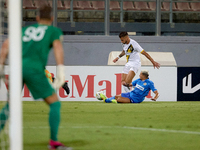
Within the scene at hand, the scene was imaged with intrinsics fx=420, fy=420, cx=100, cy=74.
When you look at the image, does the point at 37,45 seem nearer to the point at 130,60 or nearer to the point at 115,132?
the point at 115,132

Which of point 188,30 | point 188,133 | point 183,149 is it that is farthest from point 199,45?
point 183,149

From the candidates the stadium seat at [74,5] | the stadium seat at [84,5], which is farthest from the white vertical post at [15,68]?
the stadium seat at [84,5]

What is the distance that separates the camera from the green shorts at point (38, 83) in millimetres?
4066

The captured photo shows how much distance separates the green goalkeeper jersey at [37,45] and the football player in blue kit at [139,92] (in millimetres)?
6720

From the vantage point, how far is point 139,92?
10.7 metres

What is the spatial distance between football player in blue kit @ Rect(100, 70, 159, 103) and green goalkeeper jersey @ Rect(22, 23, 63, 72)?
672cm

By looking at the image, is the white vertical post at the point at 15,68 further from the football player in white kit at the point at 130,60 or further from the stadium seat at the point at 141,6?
the stadium seat at the point at 141,6

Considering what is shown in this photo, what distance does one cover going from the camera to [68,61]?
15.6 m

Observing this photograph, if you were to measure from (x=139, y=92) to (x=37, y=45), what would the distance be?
6892 mm

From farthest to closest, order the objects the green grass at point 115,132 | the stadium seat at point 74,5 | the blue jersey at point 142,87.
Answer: the stadium seat at point 74,5, the blue jersey at point 142,87, the green grass at point 115,132

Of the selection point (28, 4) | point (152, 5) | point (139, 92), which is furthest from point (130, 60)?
point (28, 4)

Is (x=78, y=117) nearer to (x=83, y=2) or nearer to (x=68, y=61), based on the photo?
(x=68, y=61)

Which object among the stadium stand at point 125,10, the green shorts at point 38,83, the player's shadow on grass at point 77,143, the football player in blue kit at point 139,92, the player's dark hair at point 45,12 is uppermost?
the stadium stand at point 125,10

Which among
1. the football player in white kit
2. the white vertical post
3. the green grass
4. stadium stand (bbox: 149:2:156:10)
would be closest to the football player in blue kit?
the football player in white kit
